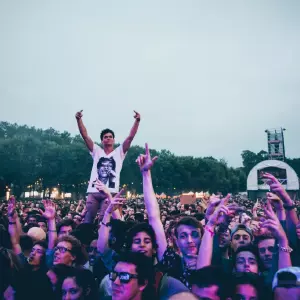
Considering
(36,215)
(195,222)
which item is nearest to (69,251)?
(195,222)

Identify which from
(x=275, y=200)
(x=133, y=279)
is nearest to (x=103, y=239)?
(x=133, y=279)

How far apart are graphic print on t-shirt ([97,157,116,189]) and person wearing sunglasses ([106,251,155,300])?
2.90m

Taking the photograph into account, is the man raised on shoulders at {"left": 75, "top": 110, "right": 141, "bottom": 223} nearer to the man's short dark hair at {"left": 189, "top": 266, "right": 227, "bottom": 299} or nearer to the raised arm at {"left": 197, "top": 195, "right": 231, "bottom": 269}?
the raised arm at {"left": 197, "top": 195, "right": 231, "bottom": 269}

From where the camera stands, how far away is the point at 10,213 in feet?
16.2

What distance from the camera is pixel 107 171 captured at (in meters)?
5.80

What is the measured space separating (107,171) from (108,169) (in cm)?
4

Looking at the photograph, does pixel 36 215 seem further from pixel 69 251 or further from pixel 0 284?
pixel 0 284

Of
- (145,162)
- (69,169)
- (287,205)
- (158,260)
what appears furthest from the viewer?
(69,169)

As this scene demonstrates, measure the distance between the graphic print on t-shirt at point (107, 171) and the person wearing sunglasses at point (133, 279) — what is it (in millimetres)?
2896

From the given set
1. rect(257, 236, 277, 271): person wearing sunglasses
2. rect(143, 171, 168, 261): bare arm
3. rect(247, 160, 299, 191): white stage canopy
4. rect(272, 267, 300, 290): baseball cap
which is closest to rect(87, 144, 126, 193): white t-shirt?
rect(143, 171, 168, 261): bare arm

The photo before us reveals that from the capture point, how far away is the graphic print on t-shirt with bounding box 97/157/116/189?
5777mm

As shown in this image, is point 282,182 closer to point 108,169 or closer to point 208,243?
point 108,169

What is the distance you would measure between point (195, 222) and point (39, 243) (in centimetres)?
244

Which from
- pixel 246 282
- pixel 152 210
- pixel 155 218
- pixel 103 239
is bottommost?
pixel 246 282
